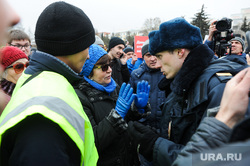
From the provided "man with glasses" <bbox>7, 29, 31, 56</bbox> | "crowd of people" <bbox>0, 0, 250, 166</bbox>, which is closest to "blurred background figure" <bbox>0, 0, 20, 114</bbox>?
Answer: "crowd of people" <bbox>0, 0, 250, 166</bbox>

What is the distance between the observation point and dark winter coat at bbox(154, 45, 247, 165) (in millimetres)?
1212

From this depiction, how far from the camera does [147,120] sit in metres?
2.92

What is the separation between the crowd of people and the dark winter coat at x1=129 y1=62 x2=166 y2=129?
0.44m

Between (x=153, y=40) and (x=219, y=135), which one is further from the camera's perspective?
(x=153, y=40)

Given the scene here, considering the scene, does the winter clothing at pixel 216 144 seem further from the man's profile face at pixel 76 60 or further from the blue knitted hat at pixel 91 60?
the blue knitted hat at pixel 91 60

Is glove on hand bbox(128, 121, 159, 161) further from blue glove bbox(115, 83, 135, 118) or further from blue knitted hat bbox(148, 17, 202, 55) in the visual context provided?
blue knitted hat bbox(148, 17, 202, 55)

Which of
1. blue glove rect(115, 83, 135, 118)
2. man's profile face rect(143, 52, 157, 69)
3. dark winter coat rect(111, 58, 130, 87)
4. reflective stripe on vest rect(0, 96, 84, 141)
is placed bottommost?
dark winter coat rect(111, 58, 130, 87)

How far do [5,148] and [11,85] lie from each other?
1717 mm

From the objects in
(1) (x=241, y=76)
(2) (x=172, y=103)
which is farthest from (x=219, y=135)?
(2) (x=172, y=103)

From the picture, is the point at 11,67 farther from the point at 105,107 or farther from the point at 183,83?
the point at 183,83

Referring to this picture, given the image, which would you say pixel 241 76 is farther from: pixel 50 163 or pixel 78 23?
pixel 78 23

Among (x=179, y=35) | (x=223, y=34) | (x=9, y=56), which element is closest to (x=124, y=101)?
(x=179, y=35)

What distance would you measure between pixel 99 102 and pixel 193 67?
1.08m

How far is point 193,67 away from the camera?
1353 mm
